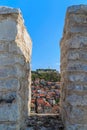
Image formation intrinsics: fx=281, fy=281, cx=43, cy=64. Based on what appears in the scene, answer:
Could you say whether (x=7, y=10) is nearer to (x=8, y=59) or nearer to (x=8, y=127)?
(x=8, y=59)

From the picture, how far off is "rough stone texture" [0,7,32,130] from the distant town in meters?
1.29

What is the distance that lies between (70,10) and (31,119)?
197cm

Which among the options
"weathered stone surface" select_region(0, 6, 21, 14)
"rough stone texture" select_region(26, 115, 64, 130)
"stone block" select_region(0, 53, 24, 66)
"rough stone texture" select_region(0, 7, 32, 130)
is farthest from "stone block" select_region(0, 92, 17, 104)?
"weathered stone surface" select_region(0, 6, 21, 14)

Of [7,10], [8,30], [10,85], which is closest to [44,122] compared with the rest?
[10,85]

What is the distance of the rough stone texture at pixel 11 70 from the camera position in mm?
4062

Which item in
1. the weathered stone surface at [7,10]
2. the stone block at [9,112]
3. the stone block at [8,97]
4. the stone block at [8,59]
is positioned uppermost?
the weathered stone surface at [7,10]

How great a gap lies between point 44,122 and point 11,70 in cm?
122

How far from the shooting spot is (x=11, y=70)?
4.17 m

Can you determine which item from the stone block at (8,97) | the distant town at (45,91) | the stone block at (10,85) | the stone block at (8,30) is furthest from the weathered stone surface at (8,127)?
the distant town at (45,91)

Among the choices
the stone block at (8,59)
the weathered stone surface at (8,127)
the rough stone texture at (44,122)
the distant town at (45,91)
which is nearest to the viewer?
the weathered stone surface at (8,127)

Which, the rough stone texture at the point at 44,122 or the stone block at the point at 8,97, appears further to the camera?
the rough stone texture at the point at 44,122

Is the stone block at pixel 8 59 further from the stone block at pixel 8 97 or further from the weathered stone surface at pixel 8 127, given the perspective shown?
the weathered stone surface at pixel 8 127

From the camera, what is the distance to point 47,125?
4.72m

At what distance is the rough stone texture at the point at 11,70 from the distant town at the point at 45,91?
1295 mm
